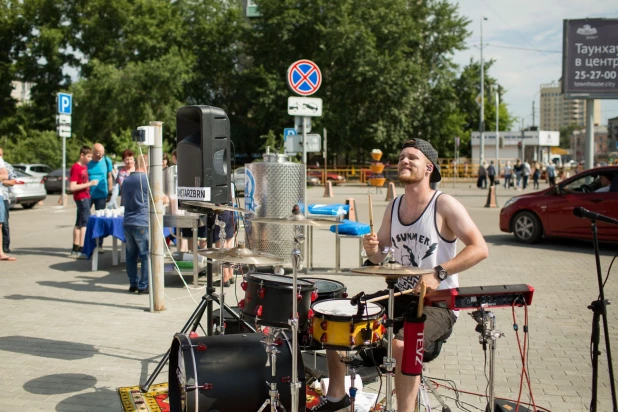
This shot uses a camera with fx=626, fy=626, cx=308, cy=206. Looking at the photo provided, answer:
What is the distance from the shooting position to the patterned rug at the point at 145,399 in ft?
15.1

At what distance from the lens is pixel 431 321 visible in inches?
158

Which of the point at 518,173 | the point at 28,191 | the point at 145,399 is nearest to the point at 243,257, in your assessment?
the point at 145,399

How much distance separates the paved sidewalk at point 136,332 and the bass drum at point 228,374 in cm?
137

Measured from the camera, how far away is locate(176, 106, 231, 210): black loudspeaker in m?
5.52

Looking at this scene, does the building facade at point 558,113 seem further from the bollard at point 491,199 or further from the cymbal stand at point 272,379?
the cymbal stand at point 272,379

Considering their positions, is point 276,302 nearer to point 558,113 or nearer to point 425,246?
point 425,246

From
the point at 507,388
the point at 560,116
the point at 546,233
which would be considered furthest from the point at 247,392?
the point at 560,116

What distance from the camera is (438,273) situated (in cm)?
380

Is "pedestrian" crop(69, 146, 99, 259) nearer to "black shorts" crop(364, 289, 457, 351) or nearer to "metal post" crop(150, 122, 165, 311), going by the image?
"metal post" crop(150, 122, 165, 311)

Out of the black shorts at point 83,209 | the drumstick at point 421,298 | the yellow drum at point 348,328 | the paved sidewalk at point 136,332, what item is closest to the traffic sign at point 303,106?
the paved sidewalk at point 136,332

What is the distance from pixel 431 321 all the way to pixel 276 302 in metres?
1.08

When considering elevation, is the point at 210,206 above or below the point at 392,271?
above

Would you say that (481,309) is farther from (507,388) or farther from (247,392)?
(507,388)

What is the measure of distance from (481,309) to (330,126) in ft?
134
